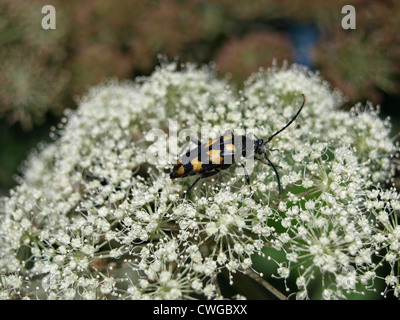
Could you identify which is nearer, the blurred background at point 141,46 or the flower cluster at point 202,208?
the flower cluster at point 202,208

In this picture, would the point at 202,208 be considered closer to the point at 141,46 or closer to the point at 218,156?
the point at 218,156

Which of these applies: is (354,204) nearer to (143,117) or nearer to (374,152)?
(374,152)

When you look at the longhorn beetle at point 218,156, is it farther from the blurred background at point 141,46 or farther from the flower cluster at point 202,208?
the blurred background at point 141,46

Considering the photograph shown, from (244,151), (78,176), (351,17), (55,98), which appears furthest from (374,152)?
Answer: (55,98)

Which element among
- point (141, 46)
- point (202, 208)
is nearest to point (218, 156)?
point (202, 208)

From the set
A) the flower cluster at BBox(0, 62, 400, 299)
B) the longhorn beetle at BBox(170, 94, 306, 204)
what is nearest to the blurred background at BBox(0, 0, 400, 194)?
the flower cluster at BBox(0, 62, 400, 299)

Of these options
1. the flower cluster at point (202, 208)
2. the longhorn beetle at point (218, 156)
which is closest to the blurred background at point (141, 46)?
the flower cluster at point (202, 208)
